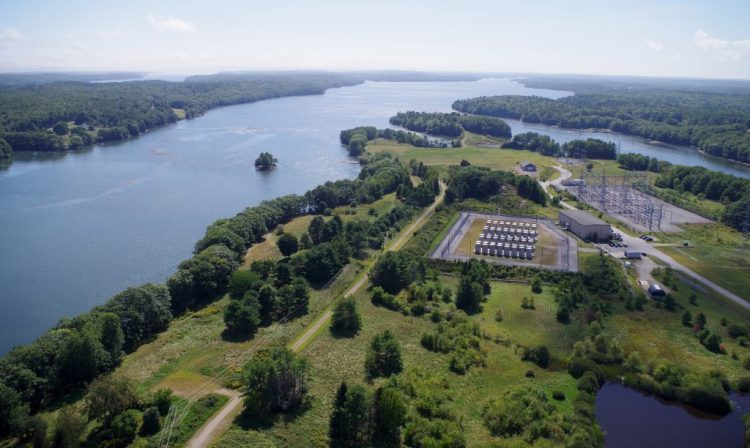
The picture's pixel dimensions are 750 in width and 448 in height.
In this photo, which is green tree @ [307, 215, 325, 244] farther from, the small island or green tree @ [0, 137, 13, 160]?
green tree @ [0, 137, 13, 160]

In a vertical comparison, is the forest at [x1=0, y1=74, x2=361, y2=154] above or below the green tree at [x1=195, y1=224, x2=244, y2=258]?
above

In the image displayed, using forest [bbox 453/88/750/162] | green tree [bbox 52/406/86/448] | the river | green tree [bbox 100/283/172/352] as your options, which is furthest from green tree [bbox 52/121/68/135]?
forest [bbox 453/88/750/162]

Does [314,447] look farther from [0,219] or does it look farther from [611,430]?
[0,219]

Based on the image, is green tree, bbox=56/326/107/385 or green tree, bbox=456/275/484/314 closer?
green tree, bbox=56/326/107/385

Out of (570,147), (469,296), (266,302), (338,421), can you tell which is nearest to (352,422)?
(338,421)

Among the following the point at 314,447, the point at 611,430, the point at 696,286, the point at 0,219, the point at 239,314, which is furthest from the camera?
the point at 0,219

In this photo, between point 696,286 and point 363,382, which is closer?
point 363,382

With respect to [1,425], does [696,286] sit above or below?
below

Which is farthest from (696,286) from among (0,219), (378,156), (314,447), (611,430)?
(0,219)
